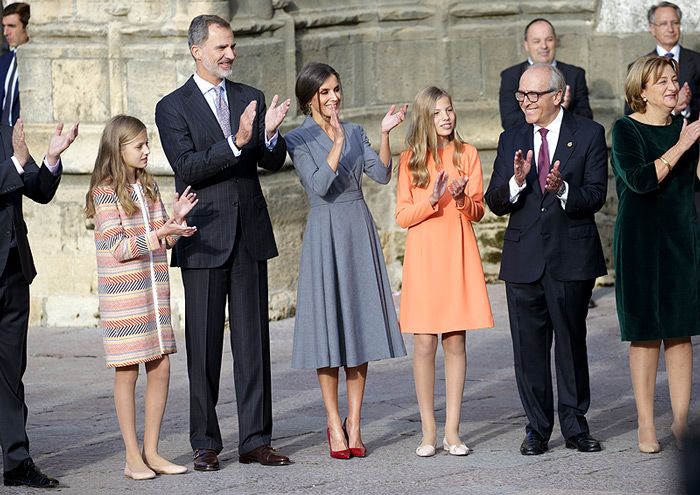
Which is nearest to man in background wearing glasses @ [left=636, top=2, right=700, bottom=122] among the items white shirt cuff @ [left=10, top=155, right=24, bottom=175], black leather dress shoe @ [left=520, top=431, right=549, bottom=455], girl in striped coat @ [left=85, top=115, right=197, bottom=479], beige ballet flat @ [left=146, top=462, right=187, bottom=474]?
black leather dress shoe @ [left=520, top=431, right=549, bottom=455]

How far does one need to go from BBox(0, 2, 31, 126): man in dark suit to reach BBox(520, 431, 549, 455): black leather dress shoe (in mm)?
4931

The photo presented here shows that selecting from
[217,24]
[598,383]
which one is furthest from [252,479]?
[598,383]

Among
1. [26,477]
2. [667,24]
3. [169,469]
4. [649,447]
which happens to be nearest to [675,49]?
[667,24]

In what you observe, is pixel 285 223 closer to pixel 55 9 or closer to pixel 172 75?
pixel 172 75

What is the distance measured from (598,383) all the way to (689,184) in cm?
201

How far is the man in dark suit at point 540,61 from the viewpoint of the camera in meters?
10.2

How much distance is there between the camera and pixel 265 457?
6699 millimetres

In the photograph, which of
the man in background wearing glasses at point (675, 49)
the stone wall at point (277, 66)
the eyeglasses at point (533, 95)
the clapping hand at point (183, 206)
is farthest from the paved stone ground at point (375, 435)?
the man in background wearing glasses at point (675, 49)

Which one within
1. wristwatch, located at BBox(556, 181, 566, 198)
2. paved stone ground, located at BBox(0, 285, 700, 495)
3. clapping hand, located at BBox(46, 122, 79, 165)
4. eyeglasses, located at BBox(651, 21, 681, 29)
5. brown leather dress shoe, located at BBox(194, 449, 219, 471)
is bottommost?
paved stone ground, located at BBox(0, 285, 700, 495)

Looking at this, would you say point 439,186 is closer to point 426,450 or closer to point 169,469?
point 426,450

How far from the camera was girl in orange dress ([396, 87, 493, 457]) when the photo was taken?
6.90 metres

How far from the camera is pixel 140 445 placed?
7199 millimetres

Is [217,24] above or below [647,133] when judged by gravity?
above

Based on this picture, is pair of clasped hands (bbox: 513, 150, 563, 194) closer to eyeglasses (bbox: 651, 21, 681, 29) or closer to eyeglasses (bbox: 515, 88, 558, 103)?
eyeglasses (bbox: 515, 88, 558, 103)
